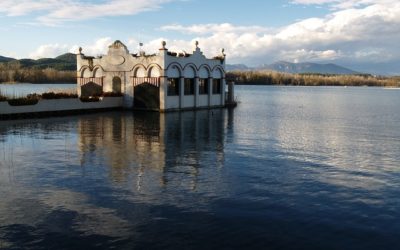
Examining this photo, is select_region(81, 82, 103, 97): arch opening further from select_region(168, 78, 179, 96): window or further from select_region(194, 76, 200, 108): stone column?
select_region(194, 76, 200, 108): stone column

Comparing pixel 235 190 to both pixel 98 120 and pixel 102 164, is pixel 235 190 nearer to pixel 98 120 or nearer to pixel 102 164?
pixel 102 164

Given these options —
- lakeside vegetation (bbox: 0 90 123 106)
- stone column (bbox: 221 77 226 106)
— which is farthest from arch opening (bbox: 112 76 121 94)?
stone column (bbox: 221 77 226 106)

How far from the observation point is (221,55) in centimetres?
6288

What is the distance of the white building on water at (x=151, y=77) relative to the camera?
172ft

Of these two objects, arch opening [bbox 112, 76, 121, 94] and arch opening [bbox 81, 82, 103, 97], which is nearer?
arch opening [bbox 112, 76, 121, 94]

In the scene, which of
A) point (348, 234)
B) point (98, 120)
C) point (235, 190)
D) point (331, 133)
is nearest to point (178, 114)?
point (98, 120)

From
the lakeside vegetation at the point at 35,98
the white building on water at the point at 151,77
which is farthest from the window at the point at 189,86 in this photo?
the lakeside vegetation at the point at 35,98

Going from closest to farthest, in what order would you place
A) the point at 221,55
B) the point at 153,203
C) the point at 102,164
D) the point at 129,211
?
the point at 129,211, the point at 153,203, the point at 102,164, the point at 221,55

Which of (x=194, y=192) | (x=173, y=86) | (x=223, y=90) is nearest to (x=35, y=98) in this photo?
(x=173, y=86)

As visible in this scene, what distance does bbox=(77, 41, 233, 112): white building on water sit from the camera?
52.3m

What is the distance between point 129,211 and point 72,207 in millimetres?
1961

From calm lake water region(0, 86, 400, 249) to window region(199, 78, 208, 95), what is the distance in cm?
2655

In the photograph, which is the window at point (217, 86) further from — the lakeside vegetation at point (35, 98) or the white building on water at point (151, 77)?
the lakeside vegetation at point (35, 98)

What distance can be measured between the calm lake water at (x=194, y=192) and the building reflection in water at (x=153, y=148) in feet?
0.32
